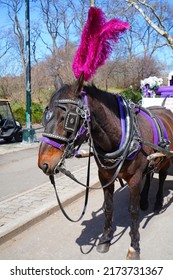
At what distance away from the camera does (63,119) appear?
2666 mm

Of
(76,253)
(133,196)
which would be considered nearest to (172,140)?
(133,196)

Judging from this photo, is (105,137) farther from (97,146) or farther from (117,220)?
(117,220)

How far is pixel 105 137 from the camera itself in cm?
313

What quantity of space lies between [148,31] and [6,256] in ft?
110

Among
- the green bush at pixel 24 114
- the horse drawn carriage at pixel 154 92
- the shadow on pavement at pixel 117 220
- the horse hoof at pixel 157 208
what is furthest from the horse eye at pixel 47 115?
the green bush at pixel 24 114

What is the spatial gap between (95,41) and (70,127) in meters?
0.87

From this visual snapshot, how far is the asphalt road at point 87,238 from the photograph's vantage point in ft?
12.1

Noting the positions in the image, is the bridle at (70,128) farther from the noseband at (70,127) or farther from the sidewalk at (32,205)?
the sidewalk at (32,205)

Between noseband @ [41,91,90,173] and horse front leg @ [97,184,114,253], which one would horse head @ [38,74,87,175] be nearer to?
noseband @ [41,91,90,173]

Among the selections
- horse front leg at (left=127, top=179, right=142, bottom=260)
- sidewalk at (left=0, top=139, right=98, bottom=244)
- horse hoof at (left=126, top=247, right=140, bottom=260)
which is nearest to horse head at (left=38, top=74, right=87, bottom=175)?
horse front leg at (left=127, top=179, right=142, bottom=260)

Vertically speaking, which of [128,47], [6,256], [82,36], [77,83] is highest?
[128,47]

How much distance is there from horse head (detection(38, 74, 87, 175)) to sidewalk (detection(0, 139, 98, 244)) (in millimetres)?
1842

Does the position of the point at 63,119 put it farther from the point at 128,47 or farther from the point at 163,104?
the point at 128,47
